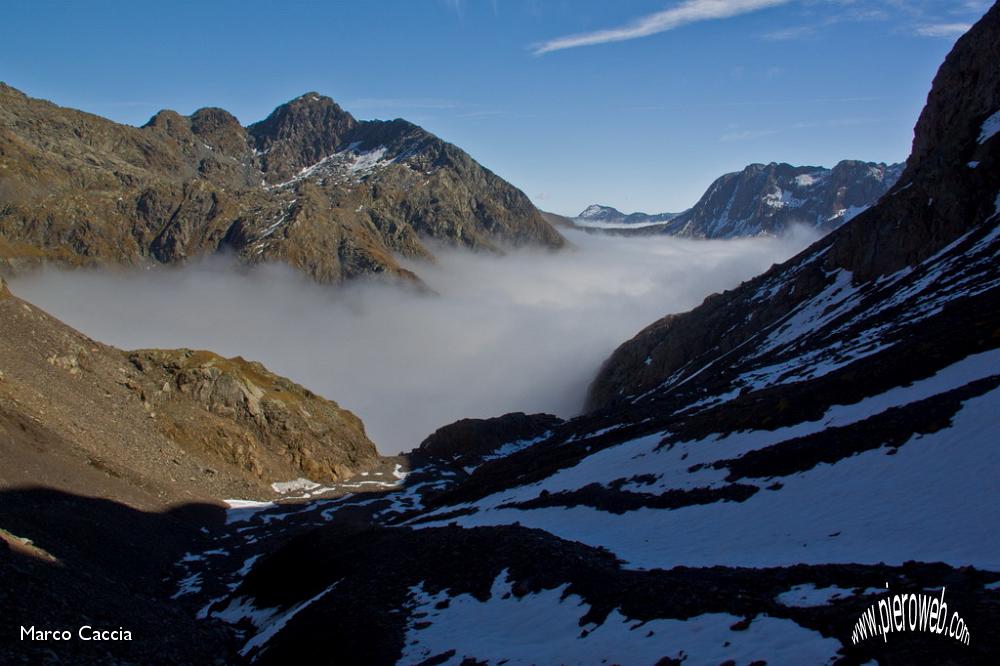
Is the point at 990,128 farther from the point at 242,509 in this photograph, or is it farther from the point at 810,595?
the point at 242,509

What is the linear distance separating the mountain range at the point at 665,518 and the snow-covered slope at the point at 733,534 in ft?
0.36

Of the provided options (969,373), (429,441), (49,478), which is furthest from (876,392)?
(429,441)

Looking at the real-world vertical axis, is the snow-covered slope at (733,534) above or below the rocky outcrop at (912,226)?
below

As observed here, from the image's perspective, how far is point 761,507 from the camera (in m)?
24.6

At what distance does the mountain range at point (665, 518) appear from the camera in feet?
55.1

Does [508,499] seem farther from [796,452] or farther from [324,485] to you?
[324,485]

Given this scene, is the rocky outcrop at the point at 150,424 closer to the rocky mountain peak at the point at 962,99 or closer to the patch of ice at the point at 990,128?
the patch of ice at the point at 990,128

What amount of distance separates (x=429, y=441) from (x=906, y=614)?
120978 millimetres

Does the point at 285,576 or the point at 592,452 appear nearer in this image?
the point at 285,576

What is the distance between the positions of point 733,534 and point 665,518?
4664mm

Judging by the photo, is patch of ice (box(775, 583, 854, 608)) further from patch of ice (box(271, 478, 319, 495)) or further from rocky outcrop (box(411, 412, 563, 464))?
rocky outcrop (box(411, 412, 563, 464))

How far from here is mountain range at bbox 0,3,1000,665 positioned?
55.1ft

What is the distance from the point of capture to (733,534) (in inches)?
920

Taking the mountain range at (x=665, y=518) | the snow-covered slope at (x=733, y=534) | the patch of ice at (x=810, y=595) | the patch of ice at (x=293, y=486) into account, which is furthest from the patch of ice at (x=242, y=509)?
the patch of ice at (x=810, y=595)
